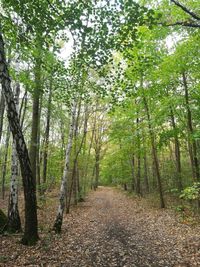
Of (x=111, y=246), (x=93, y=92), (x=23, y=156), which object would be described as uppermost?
(x=93, y=92)

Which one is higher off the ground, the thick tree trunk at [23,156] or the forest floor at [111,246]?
the thick tree trunk at [23,156]

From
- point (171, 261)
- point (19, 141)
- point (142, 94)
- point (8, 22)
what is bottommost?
point (171, 261)

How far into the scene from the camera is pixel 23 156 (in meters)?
7.11

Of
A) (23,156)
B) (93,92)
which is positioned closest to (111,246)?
(23,156)

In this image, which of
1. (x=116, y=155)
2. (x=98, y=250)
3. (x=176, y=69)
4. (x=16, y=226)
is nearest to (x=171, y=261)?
(x=98, y=250)

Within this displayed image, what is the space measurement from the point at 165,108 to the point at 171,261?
9095 millimetres

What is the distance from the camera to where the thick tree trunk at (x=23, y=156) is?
6793mm

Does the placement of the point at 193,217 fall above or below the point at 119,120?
below

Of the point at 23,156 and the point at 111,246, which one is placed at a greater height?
the point at 23,156

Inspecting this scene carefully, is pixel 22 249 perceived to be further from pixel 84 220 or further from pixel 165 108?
pixel 165 108

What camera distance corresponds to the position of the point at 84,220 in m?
12.8

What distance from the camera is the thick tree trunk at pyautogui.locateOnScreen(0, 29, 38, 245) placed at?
6793 mm

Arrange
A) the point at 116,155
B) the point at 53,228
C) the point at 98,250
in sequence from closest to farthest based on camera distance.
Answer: the point at 98,250 < the point at 53,228 < the point at 116,155

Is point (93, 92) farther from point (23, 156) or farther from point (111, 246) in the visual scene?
point (111, 246)
